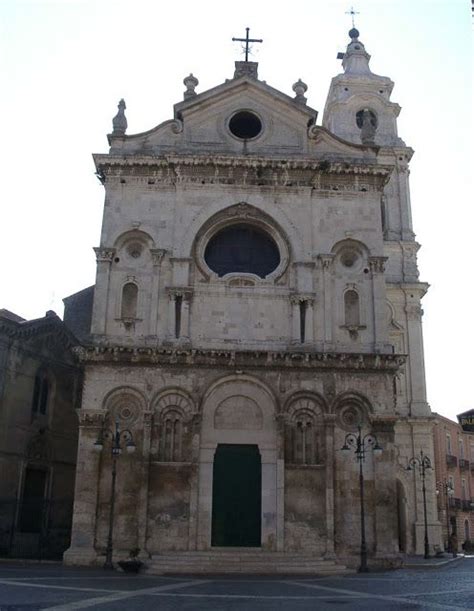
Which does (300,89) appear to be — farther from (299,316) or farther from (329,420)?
(329,420)

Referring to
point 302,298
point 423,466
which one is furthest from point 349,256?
point 423,466

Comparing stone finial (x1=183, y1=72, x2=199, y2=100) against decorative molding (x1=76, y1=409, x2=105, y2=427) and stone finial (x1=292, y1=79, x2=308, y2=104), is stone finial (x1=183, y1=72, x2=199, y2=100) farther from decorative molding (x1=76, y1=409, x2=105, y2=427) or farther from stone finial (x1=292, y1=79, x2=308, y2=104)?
decorative molding (x1=76, y1=409, x2=105, y2=427)

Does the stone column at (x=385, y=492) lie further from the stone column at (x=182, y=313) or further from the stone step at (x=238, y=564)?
the stone column at (x=182, y=313)

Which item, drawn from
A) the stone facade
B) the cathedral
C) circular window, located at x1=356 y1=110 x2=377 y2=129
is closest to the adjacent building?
circular window, located at x1=356 y1=110 x2=377 y2=129

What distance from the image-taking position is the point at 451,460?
5444 centimetres

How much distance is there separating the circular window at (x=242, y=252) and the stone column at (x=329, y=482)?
607cm

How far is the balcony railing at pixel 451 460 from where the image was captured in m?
54.0

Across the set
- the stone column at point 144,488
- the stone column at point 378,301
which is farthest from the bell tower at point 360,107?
the stone column at point 144,488

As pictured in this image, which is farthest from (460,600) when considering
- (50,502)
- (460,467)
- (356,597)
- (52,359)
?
(460,467)

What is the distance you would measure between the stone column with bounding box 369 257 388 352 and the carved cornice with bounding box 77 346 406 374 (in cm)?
116

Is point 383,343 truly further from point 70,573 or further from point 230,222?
point 70,573

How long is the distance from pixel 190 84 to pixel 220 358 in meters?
12.2

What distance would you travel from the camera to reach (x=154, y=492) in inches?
965

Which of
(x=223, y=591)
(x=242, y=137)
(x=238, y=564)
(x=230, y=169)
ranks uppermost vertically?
(x=242, y=137)
